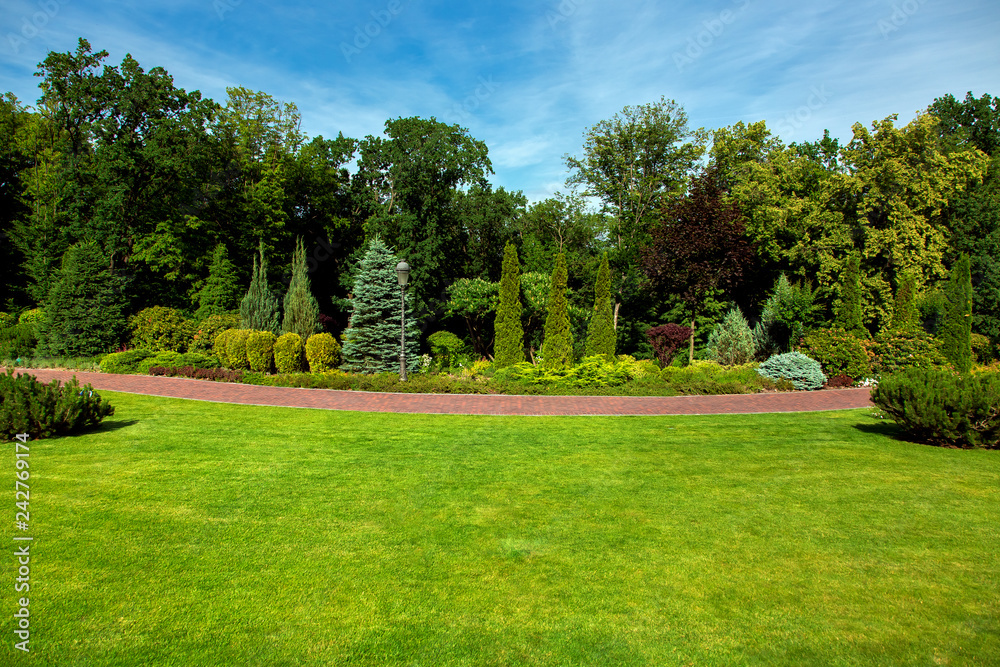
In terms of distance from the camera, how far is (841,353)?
16.9 meters

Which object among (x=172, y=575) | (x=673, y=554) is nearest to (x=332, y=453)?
(x=172, y=575)

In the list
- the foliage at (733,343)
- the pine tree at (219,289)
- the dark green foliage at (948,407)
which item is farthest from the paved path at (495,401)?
the pine tree at (219,289)

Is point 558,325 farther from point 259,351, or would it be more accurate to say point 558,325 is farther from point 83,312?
point 83,312

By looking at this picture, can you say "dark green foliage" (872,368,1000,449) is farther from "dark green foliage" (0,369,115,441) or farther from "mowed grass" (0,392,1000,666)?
"dark green foliage" (0,369,115,441)

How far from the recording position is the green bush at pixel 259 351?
58.0 feet

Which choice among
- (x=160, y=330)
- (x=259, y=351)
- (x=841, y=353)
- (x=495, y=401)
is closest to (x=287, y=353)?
(x=259, y=351)

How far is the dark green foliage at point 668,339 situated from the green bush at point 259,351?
527 inches

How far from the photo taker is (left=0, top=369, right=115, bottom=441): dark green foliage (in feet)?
26.0

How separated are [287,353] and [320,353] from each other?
0.98m

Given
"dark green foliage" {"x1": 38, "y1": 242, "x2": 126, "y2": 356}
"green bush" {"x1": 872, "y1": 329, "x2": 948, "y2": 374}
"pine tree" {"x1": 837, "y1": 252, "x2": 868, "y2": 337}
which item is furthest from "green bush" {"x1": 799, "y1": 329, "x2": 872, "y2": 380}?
"dark green foliage" {"x1": 38, "y1": 242, "x2": 126, "y2": 356}

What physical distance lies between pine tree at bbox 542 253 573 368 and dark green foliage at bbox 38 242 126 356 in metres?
16.1

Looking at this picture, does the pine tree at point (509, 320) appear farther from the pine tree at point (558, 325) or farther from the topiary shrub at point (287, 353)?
the topiary shrub at point (287, 353)

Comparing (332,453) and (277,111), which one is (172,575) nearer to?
(332,453)

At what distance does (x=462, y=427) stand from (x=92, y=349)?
17512 mm
